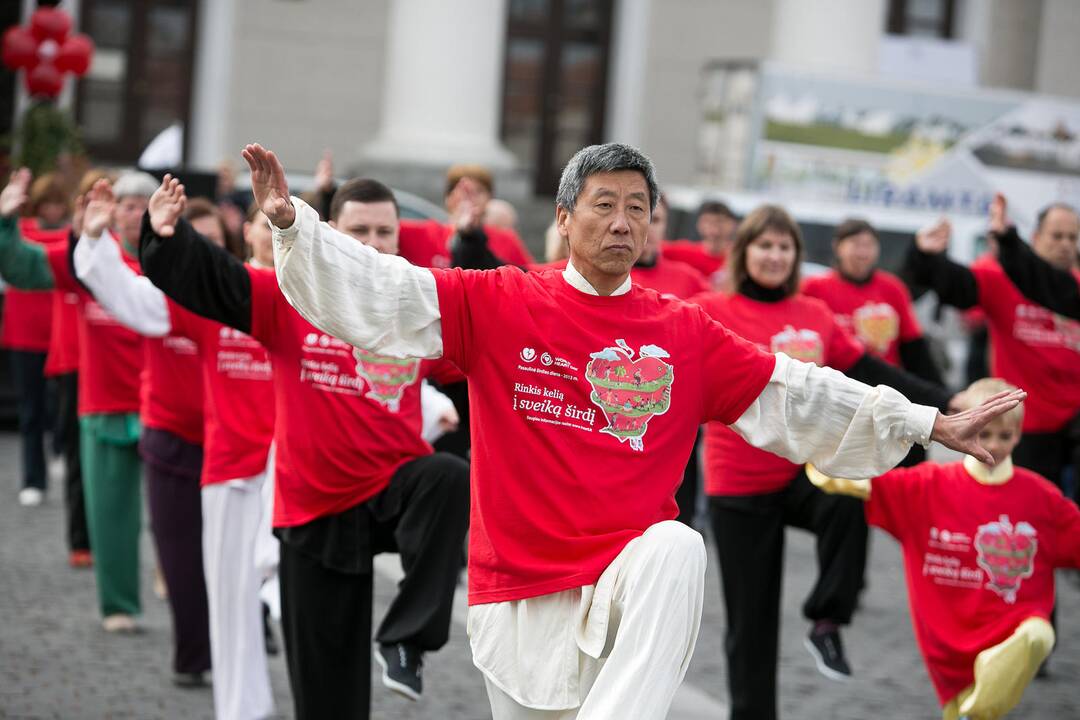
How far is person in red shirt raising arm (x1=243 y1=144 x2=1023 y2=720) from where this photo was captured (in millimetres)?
4023

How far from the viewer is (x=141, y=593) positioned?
28.8ft

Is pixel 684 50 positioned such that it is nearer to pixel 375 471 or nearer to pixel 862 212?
pixel 862 212

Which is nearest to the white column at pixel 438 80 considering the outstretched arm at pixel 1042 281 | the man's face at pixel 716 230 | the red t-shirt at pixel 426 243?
the man's face at pixel 716 230

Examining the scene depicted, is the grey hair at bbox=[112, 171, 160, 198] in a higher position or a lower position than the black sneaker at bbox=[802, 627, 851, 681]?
higher

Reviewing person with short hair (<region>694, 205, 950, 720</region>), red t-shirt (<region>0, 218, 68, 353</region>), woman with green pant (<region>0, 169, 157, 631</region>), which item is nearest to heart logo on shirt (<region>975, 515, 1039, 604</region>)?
person with short hair (<region>694, 205, 950, 720</region>)

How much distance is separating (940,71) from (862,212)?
3.11 m

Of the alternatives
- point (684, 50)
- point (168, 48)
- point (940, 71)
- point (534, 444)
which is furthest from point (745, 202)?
point (534, 444)

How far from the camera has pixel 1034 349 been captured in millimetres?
8148

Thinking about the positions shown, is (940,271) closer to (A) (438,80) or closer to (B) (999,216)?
(B) (999,216)

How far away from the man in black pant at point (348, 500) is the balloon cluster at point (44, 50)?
11.2 meters

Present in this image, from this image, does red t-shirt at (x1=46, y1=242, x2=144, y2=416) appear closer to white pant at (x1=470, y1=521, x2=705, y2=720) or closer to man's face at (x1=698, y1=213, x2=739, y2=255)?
white pant at (x1=470, y1=521, x2=705, y2=720)

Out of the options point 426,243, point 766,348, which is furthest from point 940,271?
point 426,243

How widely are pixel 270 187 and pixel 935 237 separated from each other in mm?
4154

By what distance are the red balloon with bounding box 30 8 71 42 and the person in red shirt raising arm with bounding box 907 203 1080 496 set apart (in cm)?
1037
